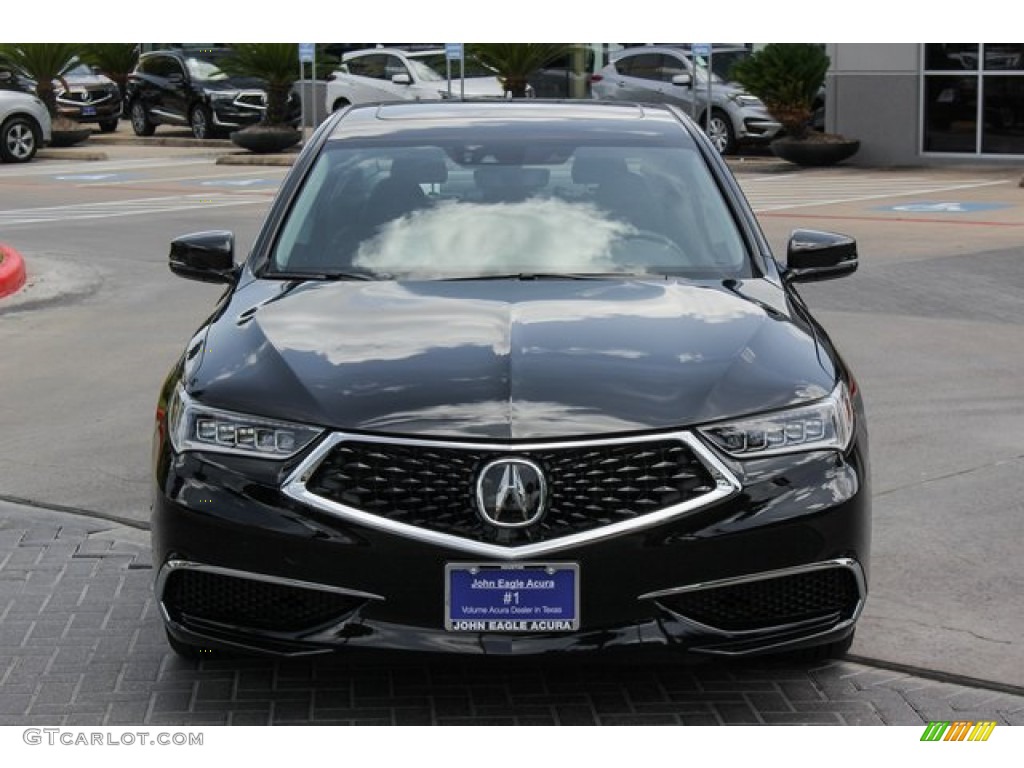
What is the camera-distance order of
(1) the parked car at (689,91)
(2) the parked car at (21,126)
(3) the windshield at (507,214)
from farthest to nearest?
(2) the parked car at (21,126) → (1) the parked car at (689,91) → (3) the windshield at (507,214)

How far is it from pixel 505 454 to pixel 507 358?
459mm

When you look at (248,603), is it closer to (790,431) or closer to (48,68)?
(790,431)

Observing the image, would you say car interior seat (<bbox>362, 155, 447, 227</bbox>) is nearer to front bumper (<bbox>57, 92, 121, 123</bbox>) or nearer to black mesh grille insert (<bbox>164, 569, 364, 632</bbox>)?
black mesh grille insert (<bbox>164, 569, 364, 632</bbox>)

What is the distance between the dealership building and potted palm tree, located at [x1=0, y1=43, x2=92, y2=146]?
13478 millimetres

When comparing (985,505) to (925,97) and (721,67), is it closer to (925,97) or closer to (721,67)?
(925,97)

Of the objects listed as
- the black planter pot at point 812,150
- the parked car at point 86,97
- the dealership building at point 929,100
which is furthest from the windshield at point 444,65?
the dealership building at point 929,100

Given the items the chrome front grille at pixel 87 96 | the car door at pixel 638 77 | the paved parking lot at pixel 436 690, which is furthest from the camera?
the chrome front grille at pixel 87 96

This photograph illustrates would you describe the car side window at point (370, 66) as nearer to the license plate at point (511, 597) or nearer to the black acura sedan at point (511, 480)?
the black acura sedan at point (511, 480)

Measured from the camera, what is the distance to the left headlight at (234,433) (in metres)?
4.60

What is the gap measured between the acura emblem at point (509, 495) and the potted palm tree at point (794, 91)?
74.7 ft

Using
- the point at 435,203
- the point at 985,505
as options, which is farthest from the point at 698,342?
the point at 985,505

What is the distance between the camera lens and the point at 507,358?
192 inches

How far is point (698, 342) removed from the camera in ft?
16.5

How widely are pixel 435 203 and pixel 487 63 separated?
25.4 meters
